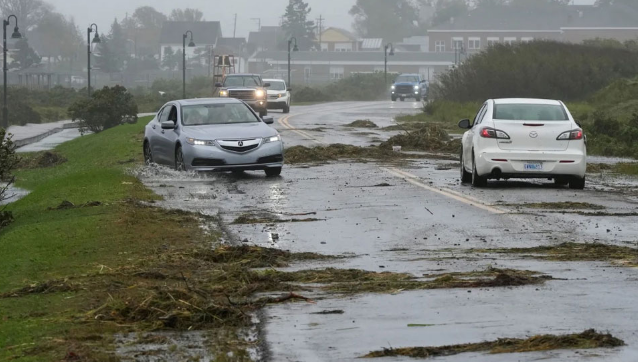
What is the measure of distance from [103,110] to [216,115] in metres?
29.2

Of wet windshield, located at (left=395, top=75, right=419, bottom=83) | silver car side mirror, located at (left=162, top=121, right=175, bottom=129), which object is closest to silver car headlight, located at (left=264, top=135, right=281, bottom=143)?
silver car side mirror, located at (left=162, top=121, right=175, bottom=129)

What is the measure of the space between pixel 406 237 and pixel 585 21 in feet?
519

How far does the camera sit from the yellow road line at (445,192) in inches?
701

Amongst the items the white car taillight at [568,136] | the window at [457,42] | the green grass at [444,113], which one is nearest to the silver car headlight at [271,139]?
the white car taillight at [568,136]

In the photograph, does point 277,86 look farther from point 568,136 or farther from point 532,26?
point 532,26

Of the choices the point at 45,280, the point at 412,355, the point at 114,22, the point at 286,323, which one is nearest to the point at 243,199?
the point at 45,280

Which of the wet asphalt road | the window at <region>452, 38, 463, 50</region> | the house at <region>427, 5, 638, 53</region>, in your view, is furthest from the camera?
A: the window at <region>452, 38, 463, 50</region>

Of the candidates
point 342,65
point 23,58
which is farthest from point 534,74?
point 342,65

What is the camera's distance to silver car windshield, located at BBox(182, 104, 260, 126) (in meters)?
26.1

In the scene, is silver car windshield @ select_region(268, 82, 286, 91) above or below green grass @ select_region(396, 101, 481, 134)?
above

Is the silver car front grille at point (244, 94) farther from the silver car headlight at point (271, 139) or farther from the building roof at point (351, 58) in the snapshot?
the building roof at point (351, 58)

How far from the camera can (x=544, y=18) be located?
174 meters

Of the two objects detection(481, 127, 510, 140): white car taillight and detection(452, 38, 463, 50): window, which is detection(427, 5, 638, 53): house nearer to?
detection(452, 38, 463, 50): window

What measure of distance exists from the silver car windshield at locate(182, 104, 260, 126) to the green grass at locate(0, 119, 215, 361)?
1.78 metres
